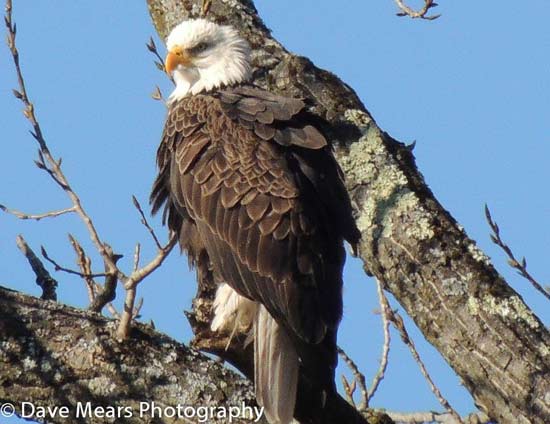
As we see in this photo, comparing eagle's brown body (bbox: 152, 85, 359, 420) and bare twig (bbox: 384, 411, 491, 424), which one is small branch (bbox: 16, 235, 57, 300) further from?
bare twig (bbox: 384, 411, 491, 424)

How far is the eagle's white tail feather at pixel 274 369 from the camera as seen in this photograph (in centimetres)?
365

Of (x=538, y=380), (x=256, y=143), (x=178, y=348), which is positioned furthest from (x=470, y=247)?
(x=178, y=348)

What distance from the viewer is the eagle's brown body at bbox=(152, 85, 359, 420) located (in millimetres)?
4160

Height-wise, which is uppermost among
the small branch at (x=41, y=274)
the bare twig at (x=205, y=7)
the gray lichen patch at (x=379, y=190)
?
the bare twig at (x=205, y=7)

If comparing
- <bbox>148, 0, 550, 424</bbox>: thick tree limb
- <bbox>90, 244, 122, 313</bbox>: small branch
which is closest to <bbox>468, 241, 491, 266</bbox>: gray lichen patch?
<bbox>148, 0, 550, 424</bbox>: thick tree limb

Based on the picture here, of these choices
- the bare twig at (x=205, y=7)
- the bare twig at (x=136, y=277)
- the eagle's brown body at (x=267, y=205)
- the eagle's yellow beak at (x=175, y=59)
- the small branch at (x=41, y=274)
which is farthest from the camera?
the eagle's yellow beak at (x=175, y=59)

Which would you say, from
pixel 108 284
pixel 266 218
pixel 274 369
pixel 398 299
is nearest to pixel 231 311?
pixel 266 218

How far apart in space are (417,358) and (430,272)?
315 mm

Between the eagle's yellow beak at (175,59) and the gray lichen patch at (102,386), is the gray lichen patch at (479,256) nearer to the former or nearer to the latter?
the gray lichen patch at (102,386)

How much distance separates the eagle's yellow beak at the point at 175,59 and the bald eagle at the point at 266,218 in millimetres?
423

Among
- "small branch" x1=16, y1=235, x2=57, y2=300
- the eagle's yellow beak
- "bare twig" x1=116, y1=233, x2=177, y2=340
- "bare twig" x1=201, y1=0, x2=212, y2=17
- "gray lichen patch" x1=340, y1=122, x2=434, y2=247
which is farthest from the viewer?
the eagle's yellow beak

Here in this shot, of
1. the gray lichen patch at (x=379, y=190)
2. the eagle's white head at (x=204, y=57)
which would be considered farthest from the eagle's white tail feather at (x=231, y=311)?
the eagle's white head at (x=204, y=57)

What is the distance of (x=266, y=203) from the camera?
170 inches

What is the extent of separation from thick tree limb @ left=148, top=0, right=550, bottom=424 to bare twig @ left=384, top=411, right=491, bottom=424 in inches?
9.9
